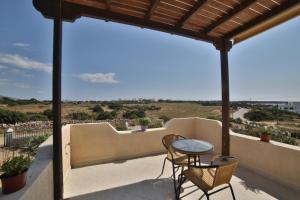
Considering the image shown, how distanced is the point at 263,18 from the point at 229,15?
1.77 feet

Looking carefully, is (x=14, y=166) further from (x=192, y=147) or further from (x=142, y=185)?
(x=192, y=147)

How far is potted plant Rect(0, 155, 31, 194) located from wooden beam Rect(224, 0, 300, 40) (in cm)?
357

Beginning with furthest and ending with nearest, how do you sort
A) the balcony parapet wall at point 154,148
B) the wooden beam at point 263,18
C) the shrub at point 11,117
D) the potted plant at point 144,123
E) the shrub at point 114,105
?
the shrub at point 114,105 → the shrub at point 11,117 → the potted plant at point 144,123 → the balcony parapet wall at point 154,148 → the wooden beam at point 263,18

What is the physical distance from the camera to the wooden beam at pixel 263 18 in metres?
2.29

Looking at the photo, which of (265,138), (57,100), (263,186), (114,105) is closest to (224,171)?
(263,186)

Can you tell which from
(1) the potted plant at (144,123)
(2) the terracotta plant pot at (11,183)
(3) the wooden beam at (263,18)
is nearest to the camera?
(2) the terracotta plant pot at (11,183)

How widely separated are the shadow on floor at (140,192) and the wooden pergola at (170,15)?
1.99 ft

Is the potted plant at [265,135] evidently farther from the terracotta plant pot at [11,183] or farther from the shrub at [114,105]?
the shrub at [114,105]

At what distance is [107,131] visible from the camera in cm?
375

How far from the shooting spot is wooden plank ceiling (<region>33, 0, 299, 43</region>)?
90.9 inches

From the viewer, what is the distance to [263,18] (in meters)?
2.63

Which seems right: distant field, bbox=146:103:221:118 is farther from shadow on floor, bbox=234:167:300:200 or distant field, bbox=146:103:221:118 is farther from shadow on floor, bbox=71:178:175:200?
shadow on floor, bbox=71:178:175:200

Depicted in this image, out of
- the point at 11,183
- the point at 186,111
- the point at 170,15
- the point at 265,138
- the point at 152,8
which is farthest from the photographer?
the point at 186,111

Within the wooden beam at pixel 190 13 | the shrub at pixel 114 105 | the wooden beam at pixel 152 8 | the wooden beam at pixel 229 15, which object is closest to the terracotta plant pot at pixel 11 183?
the wooden beam at pixel 152 8
